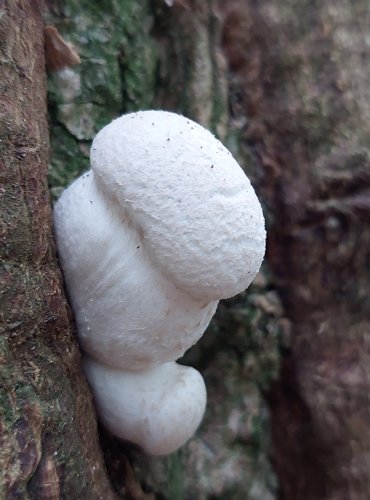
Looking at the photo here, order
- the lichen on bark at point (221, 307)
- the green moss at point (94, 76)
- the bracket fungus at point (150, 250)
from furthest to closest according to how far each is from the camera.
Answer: the lichen on bark at point (221, 307) → the green moss at point (94, 76) → the bracket fungus at point (150, 250)

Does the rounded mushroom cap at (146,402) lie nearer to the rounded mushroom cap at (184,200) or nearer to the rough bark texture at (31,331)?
the rough bark texture at (31,331)

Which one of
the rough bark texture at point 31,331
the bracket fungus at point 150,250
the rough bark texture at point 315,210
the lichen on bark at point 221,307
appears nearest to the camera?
the rough bark texture at point 31,331

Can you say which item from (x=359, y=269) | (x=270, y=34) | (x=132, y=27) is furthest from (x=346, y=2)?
(x=359, y=269)

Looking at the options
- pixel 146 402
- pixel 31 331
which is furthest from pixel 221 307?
pixel 31 331

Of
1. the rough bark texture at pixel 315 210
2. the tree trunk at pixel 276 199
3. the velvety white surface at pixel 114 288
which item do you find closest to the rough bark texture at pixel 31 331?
the velvety white surface at pixel 114 288

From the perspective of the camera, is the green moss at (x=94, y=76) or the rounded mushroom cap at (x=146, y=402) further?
the green moss at (x=94, y=76)

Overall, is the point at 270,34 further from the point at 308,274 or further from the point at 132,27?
the point at 308,274
